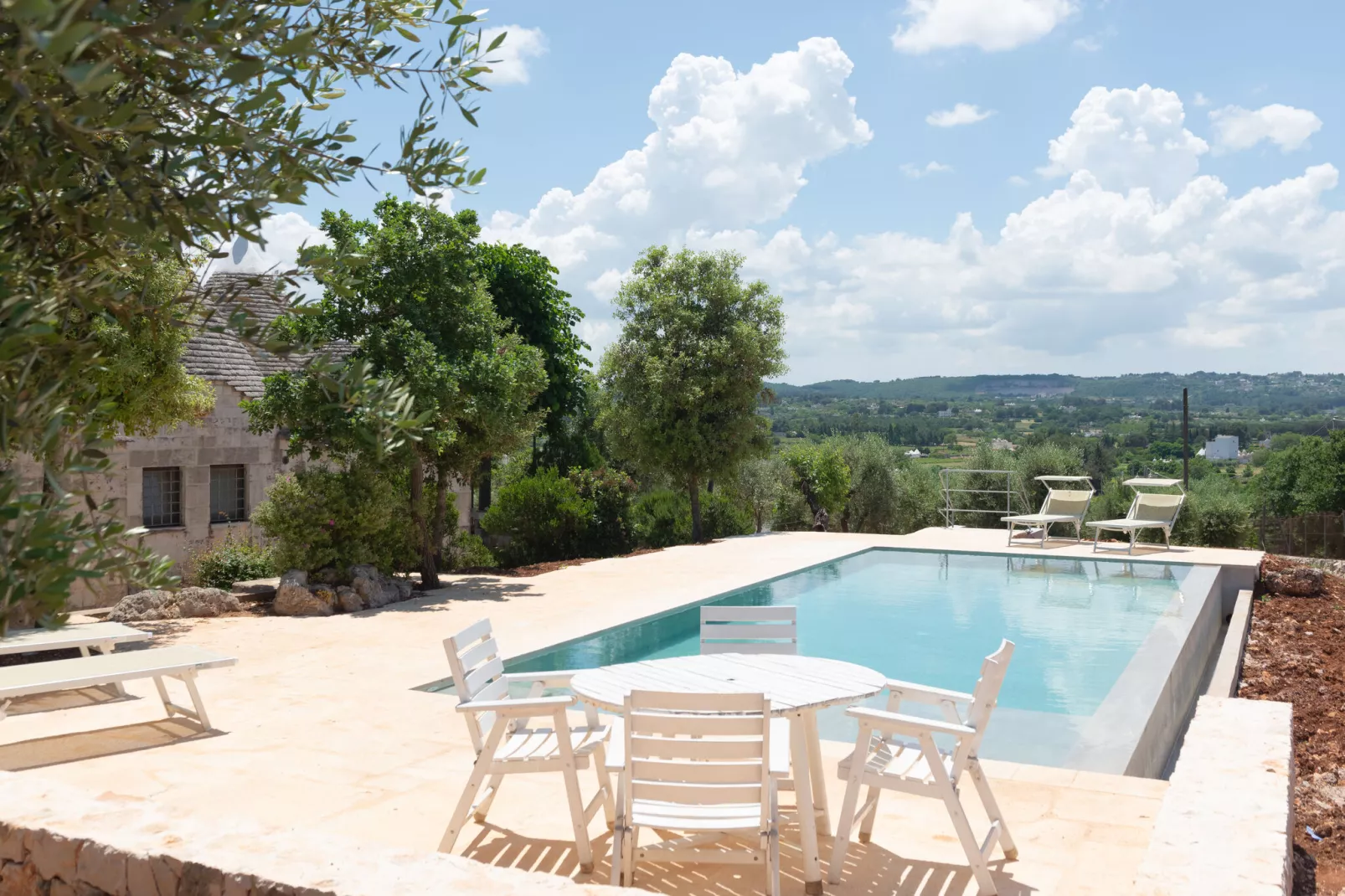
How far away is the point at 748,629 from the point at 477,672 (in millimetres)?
1776

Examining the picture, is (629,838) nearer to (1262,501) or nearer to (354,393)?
(354,393)

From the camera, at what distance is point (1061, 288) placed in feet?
72.8

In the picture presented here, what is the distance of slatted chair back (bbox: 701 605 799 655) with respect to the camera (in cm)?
580

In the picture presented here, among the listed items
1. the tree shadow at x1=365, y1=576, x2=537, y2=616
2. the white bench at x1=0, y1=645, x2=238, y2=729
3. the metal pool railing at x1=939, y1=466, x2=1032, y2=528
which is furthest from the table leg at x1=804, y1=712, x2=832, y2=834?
the metal pool railing at x1=939, y1=466, x2=1032, y2=528

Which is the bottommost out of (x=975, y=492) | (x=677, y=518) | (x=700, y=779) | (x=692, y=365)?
(x=677, y=518)

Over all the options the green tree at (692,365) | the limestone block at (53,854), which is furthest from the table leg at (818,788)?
the green tree at (692,365)

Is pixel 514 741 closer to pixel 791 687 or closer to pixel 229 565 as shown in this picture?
pixel 791 687

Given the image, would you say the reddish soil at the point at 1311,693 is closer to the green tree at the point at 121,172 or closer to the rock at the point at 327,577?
the green tree at the point at 121,172

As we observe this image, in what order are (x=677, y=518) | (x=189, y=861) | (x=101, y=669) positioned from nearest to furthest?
(x=189, y=861)
(x=101, y=669)
(x=677, y=518)

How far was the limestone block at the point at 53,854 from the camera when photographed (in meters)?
3.37

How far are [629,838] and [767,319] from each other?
15.4 metres

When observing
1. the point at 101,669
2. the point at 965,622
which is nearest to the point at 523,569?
the point at 965,622

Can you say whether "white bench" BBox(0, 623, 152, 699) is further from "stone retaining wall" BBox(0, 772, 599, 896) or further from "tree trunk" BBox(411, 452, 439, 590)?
"tree trunk" BBox(411, 452, 439, 590)

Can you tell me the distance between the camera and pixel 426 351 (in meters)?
11.5
